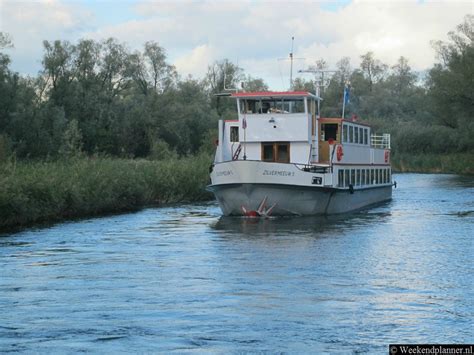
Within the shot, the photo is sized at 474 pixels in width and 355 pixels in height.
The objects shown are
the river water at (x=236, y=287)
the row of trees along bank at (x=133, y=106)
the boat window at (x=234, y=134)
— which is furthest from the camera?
the row of trees along bank at (x=133, y=106)

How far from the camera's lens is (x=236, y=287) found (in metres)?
16.8

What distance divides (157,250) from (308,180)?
9.12 m

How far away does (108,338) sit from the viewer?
41.9 feet

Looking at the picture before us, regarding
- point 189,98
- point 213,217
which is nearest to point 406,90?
point 189,98

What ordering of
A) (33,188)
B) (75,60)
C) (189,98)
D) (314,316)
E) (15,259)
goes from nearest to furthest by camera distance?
(314,316) → (15,259) → (33,188) → (75,60) → (189,98)

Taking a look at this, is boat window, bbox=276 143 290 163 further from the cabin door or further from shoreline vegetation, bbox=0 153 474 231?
shoreline vegetation, bbox=0 153 474 231

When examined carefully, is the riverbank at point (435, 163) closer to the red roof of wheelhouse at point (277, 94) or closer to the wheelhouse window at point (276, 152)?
the wheelhouse window at point (276, 152)

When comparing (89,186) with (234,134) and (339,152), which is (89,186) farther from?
(339,152)

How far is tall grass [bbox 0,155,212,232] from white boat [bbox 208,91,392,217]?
194 inches

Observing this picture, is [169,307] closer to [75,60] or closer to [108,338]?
[108,338]

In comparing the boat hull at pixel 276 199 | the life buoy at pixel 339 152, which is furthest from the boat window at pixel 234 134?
the life buoy at pixel 339 152

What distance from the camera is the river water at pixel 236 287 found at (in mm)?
12852

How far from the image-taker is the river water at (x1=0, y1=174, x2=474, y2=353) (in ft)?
42.2

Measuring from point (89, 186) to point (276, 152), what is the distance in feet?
24.2
